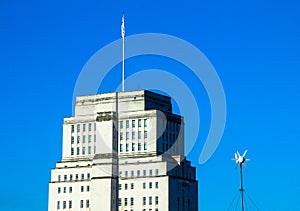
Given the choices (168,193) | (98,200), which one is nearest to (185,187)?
(168,193)

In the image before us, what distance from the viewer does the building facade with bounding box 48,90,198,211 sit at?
6668 inches

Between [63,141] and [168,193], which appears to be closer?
[168,193]

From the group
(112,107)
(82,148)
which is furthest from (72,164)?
(112,107)

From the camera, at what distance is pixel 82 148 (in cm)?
18162

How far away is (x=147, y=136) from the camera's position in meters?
175

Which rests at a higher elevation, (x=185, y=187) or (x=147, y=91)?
(x=147, y=91)

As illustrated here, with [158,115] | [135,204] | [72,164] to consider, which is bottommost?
[135,204]

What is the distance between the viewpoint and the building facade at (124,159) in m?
169

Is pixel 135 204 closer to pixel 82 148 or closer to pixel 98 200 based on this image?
pixel 98 200

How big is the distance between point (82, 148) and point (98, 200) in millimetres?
17492

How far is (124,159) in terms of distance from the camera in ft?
574

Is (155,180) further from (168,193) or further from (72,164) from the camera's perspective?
(72,164)

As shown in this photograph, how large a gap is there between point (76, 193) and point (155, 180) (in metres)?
21.7

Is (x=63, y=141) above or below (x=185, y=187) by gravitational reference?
above
